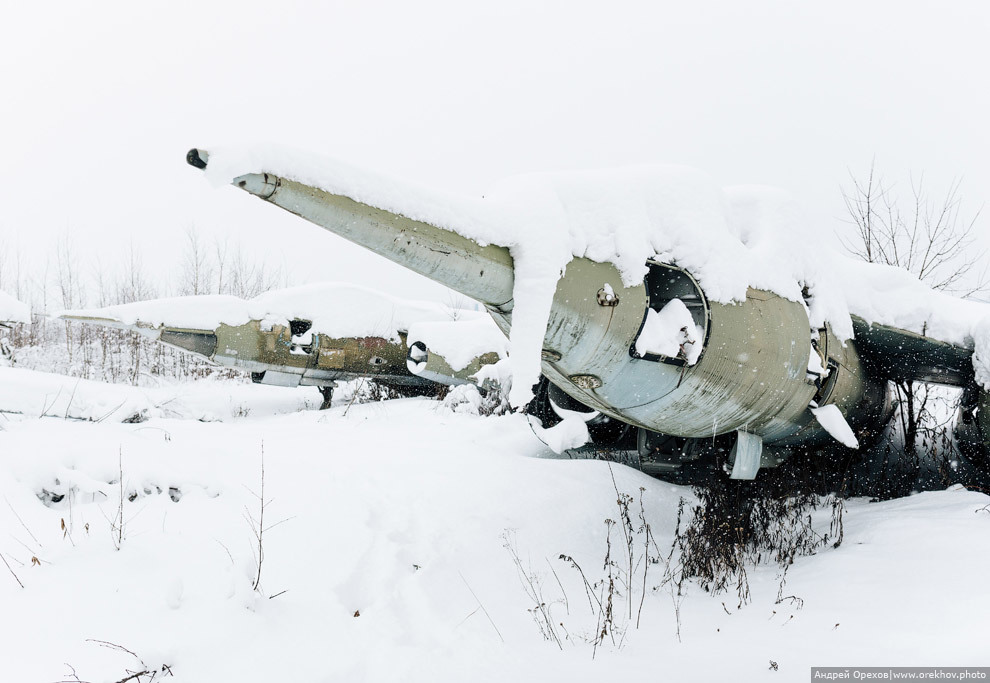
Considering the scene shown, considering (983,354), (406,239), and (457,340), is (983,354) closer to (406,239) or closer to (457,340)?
(406,239)

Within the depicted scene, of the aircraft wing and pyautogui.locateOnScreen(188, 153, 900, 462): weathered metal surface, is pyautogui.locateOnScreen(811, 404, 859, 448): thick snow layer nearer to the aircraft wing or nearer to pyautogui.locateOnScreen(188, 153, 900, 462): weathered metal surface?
pyautogui.locateOnScreen(188, 153, 900, 462): weathered metal surface

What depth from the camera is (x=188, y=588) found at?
309 cm

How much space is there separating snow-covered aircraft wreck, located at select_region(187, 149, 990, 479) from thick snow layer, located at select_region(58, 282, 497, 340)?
715 cm

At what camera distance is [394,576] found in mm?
3543

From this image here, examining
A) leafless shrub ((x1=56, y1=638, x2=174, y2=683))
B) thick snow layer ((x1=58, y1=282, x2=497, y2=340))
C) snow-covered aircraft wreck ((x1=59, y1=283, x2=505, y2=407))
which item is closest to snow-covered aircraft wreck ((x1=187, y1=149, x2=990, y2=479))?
leafless shrub ((x1=56, y1=638, x2=174, y2=683))

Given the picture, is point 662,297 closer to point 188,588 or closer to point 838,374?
point 838,374

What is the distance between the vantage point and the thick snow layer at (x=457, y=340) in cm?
1112

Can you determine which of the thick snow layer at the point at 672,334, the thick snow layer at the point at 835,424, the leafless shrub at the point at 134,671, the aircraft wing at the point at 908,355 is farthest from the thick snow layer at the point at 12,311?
the aircraft wing at the point at 908,355

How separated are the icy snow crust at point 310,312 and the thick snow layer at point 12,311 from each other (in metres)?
3.33

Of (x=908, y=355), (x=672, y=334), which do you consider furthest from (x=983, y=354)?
(x=672, y=334)

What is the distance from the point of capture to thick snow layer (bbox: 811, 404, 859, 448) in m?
4.71

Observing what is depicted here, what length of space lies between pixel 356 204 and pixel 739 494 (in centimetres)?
427

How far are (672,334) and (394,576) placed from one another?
233 centimetres

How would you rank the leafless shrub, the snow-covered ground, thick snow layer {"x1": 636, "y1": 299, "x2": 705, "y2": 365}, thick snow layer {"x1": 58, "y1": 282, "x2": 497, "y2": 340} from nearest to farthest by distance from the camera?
the leafless shrub
the snow-covered ground
thick snow layer {"x1": 636, "y1": 299, "x2": 705, "y2": 365}
thick snow layer {"x1": 58, "y1": 282, "x2": 497, "y2": 340}
